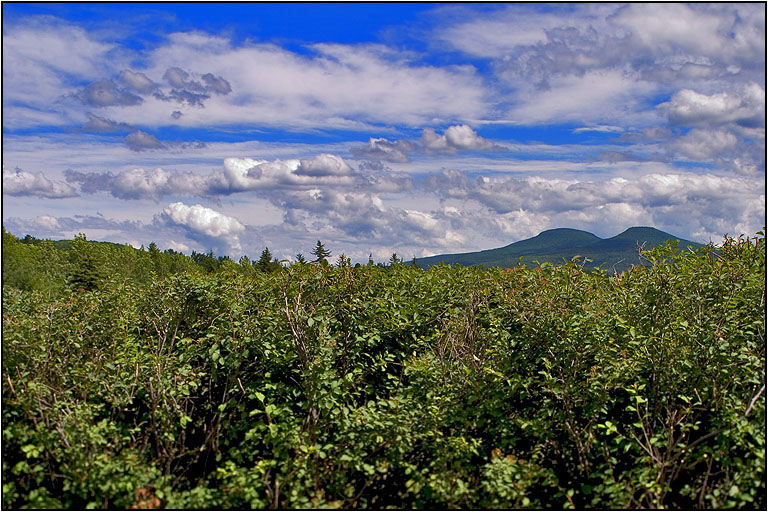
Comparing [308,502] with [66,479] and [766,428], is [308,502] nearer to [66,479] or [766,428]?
[66,479]

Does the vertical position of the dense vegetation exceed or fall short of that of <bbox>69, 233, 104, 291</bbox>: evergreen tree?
it falls short

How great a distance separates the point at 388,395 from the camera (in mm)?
6719

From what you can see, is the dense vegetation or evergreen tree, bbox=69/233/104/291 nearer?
the dense vegetation

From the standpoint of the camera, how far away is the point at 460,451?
530 cm

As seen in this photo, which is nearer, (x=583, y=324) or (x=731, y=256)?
(x=583, y=324)

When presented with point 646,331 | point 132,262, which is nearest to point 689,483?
point 646,331

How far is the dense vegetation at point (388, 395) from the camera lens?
17.0ft

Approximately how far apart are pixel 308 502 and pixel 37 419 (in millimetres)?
2716

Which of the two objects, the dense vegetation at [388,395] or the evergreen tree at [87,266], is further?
the evergreen tree at [87,266]

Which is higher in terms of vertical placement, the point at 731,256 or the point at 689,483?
the point at 731,256

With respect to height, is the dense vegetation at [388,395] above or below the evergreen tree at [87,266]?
below

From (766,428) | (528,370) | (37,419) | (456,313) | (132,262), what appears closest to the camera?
(766,428)

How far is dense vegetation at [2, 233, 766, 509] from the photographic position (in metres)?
5.17

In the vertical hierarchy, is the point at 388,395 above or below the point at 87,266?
below
